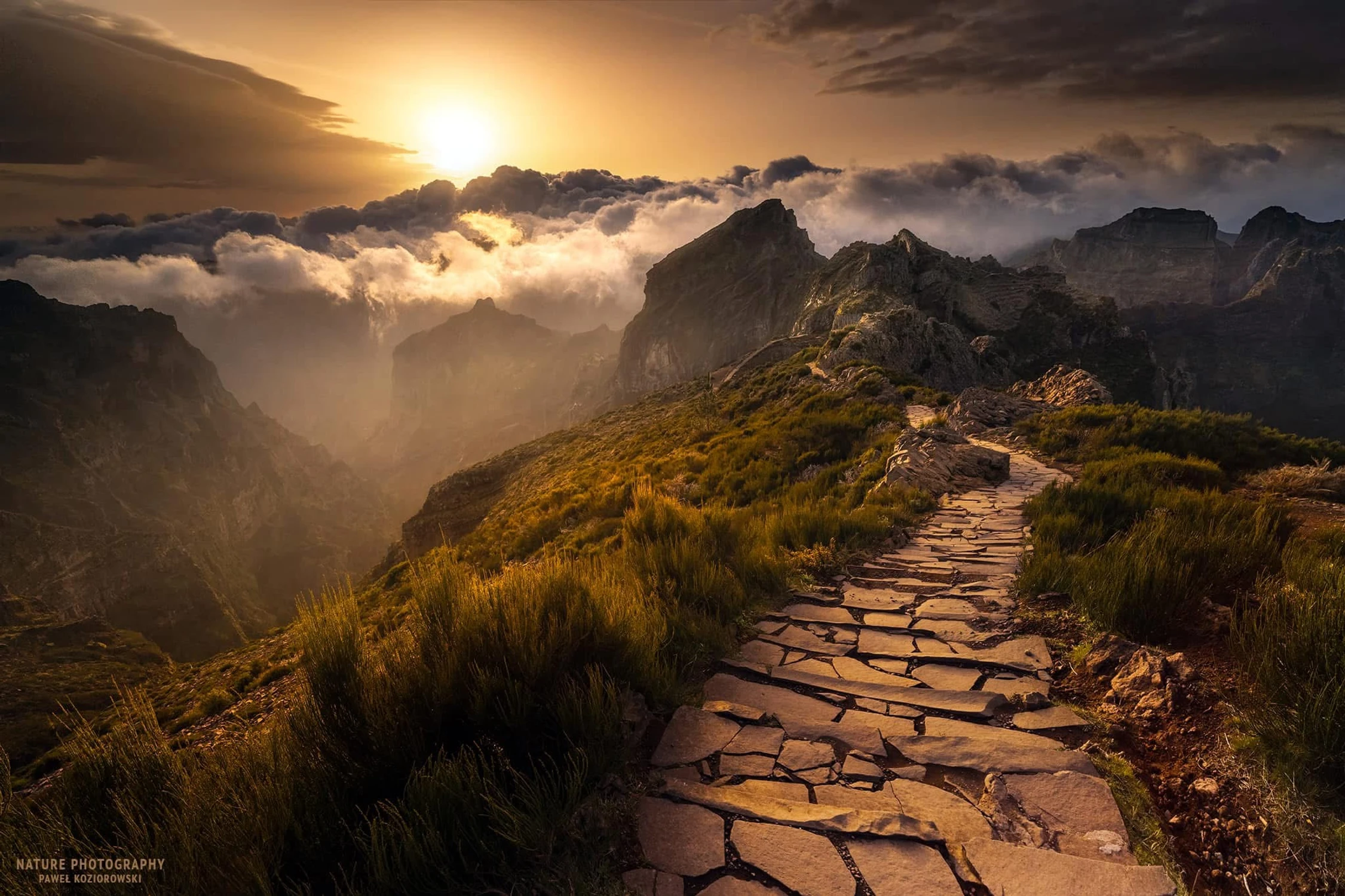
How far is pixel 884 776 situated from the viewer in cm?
331

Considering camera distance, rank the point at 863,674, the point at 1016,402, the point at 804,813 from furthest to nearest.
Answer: the point at 1016,402, the point at 863,674, the point at 804,813

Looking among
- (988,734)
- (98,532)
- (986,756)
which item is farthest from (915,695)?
(98,532)

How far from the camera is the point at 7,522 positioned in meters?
140

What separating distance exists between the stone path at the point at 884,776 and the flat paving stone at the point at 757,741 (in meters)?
0.01

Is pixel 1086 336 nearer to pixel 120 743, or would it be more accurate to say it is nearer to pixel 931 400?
pixel 931 400

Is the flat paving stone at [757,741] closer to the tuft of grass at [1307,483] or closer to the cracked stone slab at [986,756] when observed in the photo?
the cracked stone slab at [986,756]

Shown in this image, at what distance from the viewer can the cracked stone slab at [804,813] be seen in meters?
2.82

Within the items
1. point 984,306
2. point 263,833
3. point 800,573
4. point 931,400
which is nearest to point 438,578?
point 263,833

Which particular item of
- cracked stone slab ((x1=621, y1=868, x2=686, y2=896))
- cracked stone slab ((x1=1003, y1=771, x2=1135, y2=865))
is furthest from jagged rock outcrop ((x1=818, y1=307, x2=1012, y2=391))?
cracked stone slab ((x1=621, y1=868, x2=686, y2=896))

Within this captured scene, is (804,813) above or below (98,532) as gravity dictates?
above

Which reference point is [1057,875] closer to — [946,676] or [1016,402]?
[946,676]

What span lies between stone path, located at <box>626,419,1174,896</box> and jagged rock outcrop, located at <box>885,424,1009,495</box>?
5547 mm

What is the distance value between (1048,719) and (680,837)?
104 inches

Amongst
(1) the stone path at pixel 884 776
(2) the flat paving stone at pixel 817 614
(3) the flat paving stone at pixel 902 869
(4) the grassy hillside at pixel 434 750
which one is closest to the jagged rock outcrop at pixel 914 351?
(2) the flat paving stone at pixel 817 614
